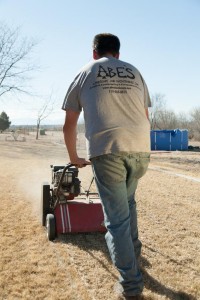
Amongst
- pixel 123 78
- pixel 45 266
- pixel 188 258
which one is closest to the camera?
pixel 123 78

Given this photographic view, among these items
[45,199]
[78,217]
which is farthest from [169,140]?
[78,217]

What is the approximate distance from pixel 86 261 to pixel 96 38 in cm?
229

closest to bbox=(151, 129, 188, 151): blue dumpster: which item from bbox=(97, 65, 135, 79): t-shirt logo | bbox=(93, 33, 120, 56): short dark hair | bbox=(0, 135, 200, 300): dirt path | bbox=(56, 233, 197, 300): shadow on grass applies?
bbox=(0, 135, 200, 300): dirt path

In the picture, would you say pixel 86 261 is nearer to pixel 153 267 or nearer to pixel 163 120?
pixel 153 267

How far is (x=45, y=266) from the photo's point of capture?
12.1 ft

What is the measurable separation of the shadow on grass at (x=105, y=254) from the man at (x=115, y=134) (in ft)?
1.33

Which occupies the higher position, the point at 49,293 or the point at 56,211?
the point at 56,211

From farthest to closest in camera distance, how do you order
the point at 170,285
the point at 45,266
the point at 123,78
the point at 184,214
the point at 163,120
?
the point at 163,120 → the point at 184,214 → the point at 45,266 → the point at 170,285 → the point at 123,78

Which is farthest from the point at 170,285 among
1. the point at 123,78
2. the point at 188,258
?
the point at 123,78

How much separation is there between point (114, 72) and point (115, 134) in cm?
50

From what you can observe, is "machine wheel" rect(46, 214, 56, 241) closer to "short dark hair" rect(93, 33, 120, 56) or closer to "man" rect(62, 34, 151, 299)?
"man" rect(62, 34, 151, 299)

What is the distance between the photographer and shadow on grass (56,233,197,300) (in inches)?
124

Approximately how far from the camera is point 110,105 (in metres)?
2.84

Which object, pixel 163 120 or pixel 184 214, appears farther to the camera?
pixel 163 120
